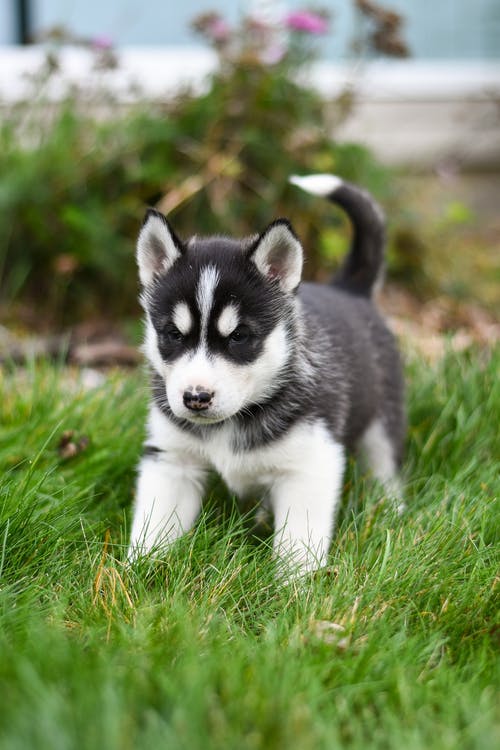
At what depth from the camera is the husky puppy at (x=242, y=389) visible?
10.9 feet

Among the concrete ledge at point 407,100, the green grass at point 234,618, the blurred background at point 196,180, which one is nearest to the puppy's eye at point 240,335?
the green grass at point 234,618

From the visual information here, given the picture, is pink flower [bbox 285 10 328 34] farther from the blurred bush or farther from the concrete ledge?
the concrete ledge

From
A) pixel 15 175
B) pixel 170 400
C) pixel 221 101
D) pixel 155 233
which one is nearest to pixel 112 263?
pixel 15 175

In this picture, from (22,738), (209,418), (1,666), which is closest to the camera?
(22,738)

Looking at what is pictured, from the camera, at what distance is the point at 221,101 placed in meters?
7.19

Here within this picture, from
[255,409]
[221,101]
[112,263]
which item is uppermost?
[221,101]

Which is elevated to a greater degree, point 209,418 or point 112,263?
point 209,418

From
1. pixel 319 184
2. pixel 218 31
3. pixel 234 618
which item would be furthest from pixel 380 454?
pixel 218 31

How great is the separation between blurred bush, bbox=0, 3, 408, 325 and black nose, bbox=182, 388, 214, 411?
3725 mm

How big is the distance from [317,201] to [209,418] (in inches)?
166

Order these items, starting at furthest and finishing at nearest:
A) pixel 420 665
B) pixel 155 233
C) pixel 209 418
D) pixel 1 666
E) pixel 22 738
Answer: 1. pixel 155 233
2. pixel 209 418
3. pixel 420 665
4. pixel 1 666
5. pixel 22 738

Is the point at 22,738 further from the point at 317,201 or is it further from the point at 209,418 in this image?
the point at 317,201

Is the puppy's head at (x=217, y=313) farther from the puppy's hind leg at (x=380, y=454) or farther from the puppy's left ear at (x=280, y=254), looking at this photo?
the puppy's hind leg at (x=380, y=454)

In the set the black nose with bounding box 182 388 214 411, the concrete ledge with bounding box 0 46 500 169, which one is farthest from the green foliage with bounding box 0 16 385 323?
the black nose with bounding box 182 388 214 411
